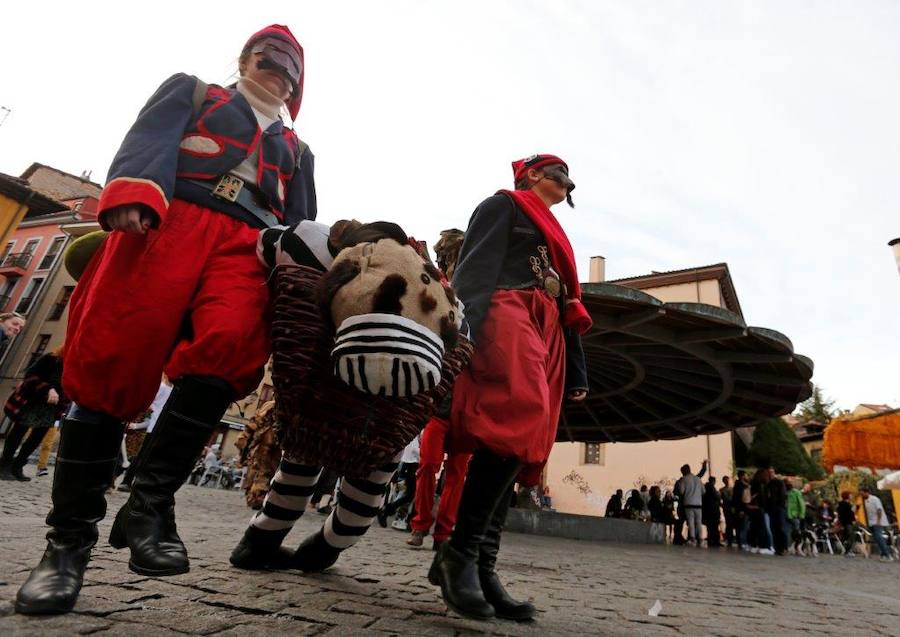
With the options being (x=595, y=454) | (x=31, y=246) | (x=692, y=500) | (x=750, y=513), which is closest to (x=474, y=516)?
(x=692, y=500)

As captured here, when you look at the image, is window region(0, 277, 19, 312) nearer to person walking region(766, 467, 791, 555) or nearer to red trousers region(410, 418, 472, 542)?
red trousers region(410, 418, 472, 542)

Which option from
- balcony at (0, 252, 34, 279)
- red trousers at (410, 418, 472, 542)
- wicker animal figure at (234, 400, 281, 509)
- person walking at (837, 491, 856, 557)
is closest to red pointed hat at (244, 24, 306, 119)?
red trousers at (410, 418, 472, 542)

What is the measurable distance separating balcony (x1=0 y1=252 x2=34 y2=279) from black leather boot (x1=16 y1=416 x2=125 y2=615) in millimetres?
Answer: 48919

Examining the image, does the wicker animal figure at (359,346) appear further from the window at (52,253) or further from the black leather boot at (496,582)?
the window at (52,253)

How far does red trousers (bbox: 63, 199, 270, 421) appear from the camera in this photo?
1.62 metres

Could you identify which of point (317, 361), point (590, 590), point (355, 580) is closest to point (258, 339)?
point (317, 361)

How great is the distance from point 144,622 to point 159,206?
1132mm

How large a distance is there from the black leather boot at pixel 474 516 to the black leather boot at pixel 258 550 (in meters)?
0.71

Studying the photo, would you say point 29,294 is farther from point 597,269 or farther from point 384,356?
point 384,356

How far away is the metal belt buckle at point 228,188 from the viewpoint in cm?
190

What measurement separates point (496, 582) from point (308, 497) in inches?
33.3

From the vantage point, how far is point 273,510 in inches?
88.6

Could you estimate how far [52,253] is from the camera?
40.1 metres

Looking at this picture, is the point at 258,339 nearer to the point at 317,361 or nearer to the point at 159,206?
the point at 317,361
